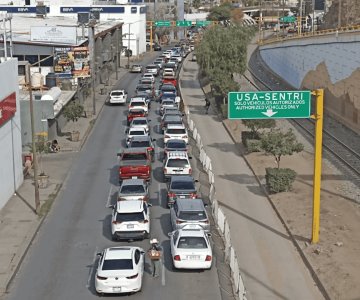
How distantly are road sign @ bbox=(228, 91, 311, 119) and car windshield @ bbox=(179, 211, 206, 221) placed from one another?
398 centimetres

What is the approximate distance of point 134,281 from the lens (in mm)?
21969

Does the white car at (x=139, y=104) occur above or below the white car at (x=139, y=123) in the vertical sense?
above

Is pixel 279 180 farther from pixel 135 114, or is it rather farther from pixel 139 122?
pixel 135 114

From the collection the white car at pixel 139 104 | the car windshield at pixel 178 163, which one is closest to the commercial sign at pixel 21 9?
the white car at pixel 139 104

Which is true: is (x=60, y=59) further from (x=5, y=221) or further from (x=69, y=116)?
(x=5, y=221)

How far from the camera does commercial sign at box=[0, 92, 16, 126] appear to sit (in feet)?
105

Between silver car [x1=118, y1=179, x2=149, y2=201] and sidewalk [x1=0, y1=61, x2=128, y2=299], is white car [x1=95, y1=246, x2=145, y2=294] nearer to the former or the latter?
sidewalk [x1=0, y1=61, x2=128, y2=299]

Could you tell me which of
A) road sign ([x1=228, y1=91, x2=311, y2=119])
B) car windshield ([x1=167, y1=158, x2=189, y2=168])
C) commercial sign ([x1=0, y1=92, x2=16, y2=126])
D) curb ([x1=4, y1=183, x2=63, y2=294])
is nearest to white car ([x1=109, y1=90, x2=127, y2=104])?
car windshield ([x1=167, y1=158, x2=189, y2=168])

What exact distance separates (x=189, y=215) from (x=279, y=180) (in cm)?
757

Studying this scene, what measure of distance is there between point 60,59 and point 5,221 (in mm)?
36805

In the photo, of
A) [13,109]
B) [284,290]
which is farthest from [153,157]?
[284,290]

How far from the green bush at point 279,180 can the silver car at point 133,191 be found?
6.16m

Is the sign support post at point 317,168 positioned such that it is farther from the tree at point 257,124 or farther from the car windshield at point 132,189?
the tree at point 257,124

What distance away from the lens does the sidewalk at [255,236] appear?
23.0 m
